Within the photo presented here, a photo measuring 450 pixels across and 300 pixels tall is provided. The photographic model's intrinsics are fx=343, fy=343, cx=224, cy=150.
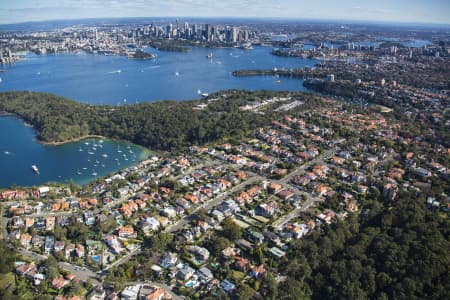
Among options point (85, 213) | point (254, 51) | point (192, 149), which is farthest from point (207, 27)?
point (85, 213)

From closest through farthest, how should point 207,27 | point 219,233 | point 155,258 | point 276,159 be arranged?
point 155,258, point 219,233, point 276,159, point 207,27

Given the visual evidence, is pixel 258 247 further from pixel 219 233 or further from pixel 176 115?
pixel 176 115

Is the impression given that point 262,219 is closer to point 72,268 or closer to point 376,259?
point 376,259

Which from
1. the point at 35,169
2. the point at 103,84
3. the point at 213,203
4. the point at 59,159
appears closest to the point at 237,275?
the point at 213,203

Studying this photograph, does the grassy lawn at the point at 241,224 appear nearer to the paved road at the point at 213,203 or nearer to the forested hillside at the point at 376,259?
the paved road at the point at 213,203

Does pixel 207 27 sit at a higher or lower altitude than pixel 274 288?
higher

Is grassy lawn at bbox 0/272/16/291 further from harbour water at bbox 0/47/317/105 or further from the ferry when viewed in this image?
harbour water at bbox 0/47/317/105

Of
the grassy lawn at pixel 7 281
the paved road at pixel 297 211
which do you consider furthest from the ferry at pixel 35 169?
the paved road at pixel 297 211

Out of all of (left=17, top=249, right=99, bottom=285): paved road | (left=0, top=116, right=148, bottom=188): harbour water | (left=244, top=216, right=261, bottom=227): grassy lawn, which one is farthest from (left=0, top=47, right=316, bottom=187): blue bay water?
(left=244, top=216, right=261, bottom=227): grassy lawn
